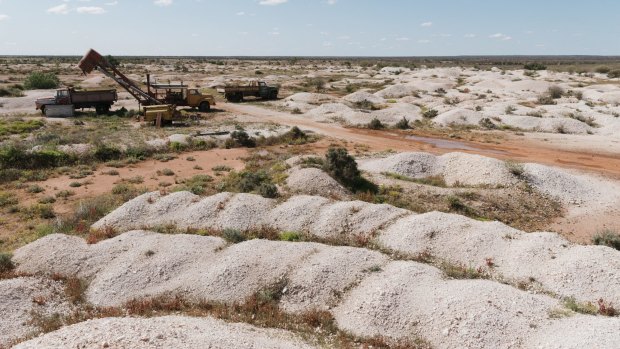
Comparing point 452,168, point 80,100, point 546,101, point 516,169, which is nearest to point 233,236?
point 452,168

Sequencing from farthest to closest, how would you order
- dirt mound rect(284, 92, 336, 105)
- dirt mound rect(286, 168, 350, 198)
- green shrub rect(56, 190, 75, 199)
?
dirt mound rect(284, 92, 336, 105) < green shrub rect(56, 190, 75, 199) < dirt mound rect(286, 168, 350, 198)

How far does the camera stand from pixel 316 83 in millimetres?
74562

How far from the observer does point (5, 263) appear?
13461mm

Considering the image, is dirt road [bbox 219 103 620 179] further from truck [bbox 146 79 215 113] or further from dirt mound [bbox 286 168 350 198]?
dirt mound [bbox 286 168 350 198]

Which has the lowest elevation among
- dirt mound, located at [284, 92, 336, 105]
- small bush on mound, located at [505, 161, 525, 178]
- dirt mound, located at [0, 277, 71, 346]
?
dirt mound, located at [0, 277, 71, 346]

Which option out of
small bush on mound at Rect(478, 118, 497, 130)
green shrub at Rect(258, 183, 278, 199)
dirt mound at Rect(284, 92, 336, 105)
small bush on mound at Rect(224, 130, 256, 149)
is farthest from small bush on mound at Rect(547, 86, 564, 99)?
green shrub at Rect(258, 183, 278, 199)

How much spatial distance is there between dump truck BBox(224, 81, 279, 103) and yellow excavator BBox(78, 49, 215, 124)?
8.86 meters

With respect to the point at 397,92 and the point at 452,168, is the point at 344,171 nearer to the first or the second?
the point at 452,168

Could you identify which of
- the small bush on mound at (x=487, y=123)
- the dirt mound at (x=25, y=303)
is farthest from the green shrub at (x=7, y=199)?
the small bush on mound at (x=487, y=123)

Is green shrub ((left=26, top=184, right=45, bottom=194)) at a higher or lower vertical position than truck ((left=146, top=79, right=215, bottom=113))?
lower

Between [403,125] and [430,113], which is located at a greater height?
[430,113]

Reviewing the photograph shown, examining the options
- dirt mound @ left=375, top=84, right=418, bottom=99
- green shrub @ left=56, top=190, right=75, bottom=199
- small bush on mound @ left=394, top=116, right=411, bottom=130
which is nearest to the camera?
green shrub @ left=56, top=190, right=75, bottom=199

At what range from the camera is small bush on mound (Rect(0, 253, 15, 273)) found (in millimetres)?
13325

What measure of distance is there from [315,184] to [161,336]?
12646 mm
